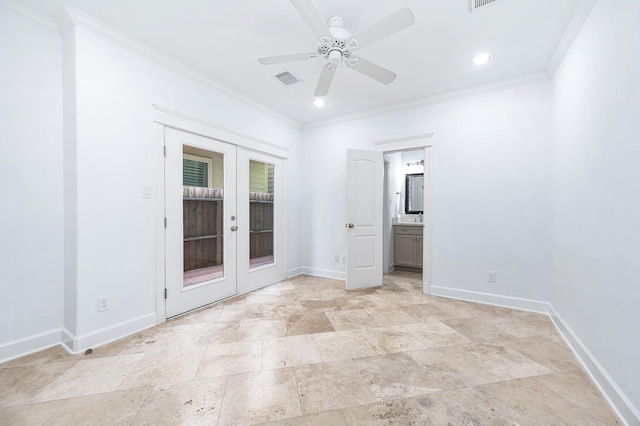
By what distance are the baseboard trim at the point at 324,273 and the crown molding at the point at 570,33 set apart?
369 cm

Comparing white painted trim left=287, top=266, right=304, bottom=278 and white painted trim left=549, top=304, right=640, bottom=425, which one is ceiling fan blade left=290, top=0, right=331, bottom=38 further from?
white painted trim left=287, top=266, right=304, bottom=278

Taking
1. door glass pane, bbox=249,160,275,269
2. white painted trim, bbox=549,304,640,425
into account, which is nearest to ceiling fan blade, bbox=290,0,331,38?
door glass pane, bbox=249,160,275,269

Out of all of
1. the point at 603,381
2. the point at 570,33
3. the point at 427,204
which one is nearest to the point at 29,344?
the point at 603,381

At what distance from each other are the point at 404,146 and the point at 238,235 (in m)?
2.76

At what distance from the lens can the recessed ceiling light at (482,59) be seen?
2639 millimetres

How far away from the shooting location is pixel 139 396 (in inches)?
62.7

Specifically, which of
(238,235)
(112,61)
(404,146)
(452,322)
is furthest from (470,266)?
(112,61)

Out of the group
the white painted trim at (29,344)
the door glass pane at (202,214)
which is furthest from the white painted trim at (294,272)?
the white painted trim at (29,344)

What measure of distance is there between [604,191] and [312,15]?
Result: 89.9 inches

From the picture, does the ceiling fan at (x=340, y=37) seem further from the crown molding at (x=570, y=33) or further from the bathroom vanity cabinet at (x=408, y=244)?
the bathroom vanity cabinet at (x=408, y=244)

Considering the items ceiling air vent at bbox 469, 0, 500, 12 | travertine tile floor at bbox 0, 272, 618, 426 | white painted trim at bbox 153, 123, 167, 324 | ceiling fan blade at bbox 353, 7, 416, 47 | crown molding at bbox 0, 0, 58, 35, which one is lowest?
travertine tile floor at bbox 0, 272, 618, 426

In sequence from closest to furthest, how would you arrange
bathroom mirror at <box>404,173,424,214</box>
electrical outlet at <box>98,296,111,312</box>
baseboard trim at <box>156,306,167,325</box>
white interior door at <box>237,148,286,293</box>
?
electrical outlet at <box>98,296,111,312</box>
baseboard trim at <box>156,306,167,325</box>
white interior door at <box>237,148,286,293</box>
bathroom mirror at <box>404,173,424,214</box>

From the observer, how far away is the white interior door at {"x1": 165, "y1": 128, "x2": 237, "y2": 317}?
274 cm

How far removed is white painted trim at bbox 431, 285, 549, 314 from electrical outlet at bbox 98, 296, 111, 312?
374cm
